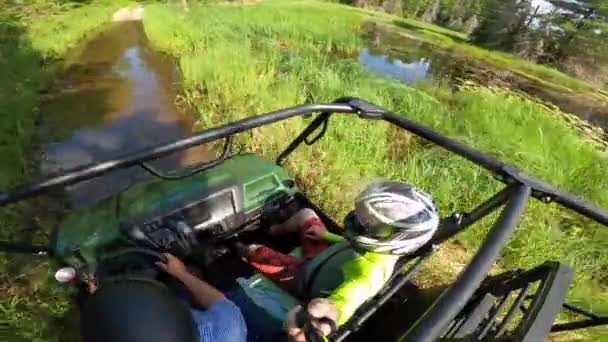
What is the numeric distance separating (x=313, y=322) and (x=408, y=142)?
463cm

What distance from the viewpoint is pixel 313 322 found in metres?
1.57

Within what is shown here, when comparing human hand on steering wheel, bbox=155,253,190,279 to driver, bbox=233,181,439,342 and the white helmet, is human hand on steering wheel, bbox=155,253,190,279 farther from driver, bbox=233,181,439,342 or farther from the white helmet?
the white helmet

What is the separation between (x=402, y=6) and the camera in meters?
59.5

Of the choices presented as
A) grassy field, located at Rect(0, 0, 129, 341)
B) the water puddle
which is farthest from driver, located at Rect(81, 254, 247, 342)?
the water puddle

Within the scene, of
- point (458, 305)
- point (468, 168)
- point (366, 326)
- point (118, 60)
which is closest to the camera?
point (458, 305)

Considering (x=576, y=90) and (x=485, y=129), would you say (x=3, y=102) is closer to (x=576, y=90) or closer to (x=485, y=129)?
(x=485, y=129)

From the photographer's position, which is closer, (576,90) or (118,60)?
(118,60)

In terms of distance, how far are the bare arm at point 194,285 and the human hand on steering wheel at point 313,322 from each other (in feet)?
1.59

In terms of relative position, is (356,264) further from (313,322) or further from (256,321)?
(256,321)

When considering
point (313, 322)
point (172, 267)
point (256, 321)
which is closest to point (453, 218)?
point (313, 322)

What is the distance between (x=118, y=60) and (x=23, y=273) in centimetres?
743

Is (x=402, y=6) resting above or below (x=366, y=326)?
below

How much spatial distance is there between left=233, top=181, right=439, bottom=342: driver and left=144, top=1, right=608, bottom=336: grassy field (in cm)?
229

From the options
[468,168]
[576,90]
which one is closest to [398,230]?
[468,168]
